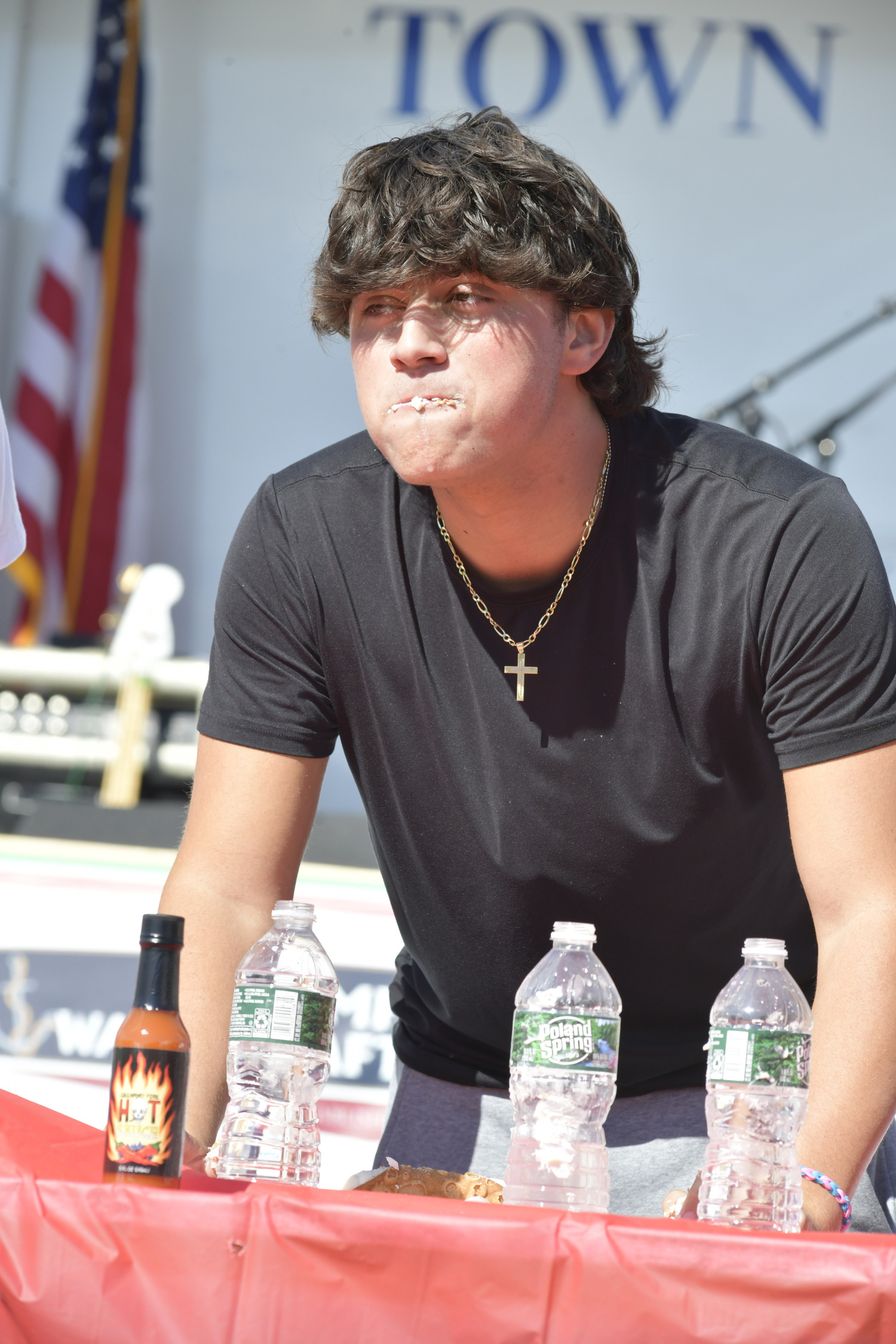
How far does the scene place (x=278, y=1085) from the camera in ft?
4.33

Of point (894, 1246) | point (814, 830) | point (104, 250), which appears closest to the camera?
point (894, 1246)

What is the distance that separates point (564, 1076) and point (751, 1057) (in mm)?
214

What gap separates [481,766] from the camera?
1.47 metres

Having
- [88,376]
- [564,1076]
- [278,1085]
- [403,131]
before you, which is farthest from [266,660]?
[403,131]

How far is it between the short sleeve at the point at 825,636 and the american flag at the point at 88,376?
14.0 feet

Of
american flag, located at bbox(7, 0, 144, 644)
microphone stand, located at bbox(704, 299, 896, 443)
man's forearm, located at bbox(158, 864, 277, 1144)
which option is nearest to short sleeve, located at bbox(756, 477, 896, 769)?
man's forearm, located at bbox(158, 864, 277, 1144)

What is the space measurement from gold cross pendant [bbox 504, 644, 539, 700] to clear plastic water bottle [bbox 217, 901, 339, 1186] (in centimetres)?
32

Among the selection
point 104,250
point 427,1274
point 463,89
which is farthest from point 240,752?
point 463,89

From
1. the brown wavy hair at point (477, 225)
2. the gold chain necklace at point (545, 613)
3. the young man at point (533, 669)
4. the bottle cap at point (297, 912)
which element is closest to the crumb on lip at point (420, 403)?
the young man at point (533, 669)

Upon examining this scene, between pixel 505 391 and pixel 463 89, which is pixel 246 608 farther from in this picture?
pixel 463 89

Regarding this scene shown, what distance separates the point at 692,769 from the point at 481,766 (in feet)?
0.71

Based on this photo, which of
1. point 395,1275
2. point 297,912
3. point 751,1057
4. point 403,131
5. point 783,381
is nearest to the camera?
point 395,1275

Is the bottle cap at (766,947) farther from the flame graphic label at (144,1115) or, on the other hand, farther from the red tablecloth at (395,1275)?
the flame graphic label at (144,1115)

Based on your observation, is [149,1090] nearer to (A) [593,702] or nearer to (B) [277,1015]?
(B) [277,1015]
